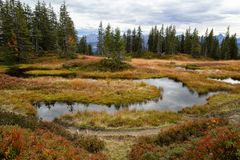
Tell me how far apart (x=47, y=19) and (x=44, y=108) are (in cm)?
6394

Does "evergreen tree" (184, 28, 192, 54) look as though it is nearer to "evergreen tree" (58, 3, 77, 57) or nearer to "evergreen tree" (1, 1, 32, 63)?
"evergreen tree" (58, 3, 77, 57)

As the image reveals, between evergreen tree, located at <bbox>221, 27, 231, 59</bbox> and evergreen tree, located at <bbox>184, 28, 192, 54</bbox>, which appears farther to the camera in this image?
evergreen tree, located at <bbox>184, 28, 192, 54</bbox>

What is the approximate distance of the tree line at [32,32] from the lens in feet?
223

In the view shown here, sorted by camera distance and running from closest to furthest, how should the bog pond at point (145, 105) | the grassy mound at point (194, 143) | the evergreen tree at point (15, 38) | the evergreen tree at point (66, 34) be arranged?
the grassy mound at point (194, 143)
the bog pond at point (145, 105)
the evergreen tree at point (15, 38)
the evergreen tree at point (66, 34)

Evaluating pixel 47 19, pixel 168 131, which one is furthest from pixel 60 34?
pixel 168 131

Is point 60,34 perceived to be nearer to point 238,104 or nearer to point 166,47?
point 166,47

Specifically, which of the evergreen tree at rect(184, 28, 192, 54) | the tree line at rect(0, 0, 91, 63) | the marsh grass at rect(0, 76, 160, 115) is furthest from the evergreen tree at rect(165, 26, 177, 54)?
the marsh grass at rect(0, 76, 160, 115)

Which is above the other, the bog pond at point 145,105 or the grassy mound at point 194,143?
the grassy mound at point 194,143

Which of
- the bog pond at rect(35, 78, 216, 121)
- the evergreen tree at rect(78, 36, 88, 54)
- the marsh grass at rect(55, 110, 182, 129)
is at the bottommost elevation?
the bog pond at rect(35, 78, 216, 121)

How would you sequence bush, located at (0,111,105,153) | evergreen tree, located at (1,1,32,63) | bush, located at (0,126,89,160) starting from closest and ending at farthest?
bush, located at (0,126,89,160)
bush, located at (0,111,105,153)
evergreen tree, located at (1,1,32,63)

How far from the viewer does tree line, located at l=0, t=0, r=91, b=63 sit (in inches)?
2677

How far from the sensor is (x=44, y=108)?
27500 millimetres

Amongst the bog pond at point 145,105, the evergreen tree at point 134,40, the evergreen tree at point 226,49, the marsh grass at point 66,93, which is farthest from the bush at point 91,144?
the evergreen tree at point 226,49

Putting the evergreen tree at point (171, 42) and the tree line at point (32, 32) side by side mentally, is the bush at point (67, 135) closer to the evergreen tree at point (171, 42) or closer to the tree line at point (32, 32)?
the tree line at point (32, 32)
